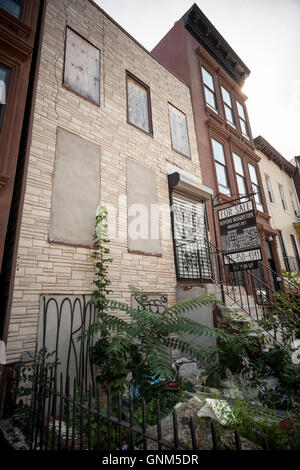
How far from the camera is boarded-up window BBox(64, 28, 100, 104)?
6.12m

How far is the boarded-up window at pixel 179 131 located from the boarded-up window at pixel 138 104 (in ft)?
3.37

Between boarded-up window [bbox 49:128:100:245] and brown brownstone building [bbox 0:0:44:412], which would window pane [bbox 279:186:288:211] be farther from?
brown brownstone building [bbox 0:0:44:412]

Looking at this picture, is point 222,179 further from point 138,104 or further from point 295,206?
point 295,206

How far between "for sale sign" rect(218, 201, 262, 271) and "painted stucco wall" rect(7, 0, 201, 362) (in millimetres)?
1761

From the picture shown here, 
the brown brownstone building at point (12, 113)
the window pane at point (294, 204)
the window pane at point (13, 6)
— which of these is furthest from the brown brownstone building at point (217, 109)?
the window pane at point (13, 6)

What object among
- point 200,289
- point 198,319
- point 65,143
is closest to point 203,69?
point 65,143

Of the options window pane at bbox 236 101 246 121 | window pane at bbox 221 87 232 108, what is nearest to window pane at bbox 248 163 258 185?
window pane at bbox 236 101 246 121

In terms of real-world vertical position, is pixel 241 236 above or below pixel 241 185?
below

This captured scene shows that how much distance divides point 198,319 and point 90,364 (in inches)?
104

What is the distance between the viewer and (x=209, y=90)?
11.2 m

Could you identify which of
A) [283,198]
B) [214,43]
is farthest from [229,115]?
[283,198]

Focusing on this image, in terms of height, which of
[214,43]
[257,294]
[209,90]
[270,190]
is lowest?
[257,294]

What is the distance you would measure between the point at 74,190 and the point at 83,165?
0.72 m
